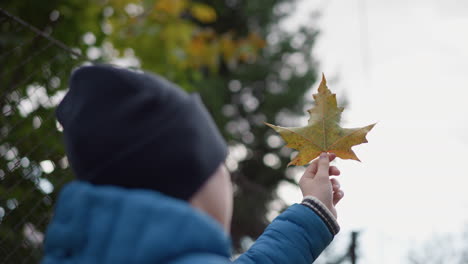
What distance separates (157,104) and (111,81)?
0.11 metres

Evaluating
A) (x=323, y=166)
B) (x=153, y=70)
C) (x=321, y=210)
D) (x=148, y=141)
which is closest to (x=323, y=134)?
(x=323, y=166)

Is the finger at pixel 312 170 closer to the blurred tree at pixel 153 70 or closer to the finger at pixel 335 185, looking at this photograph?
the finger at pixel 335 185

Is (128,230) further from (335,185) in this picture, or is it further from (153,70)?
(153,70)

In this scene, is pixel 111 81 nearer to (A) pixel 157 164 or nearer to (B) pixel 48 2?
(A) pixel 157 164

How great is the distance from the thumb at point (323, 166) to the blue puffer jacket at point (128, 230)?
42cm

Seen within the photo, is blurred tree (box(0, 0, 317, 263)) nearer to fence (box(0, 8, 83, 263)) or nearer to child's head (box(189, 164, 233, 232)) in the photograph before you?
fence (box(0, 8, 83, 263))

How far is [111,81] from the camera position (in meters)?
0.76

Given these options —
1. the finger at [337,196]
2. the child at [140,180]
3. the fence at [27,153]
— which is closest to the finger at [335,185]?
the finger at [337,196]

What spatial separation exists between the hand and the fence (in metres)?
0.90

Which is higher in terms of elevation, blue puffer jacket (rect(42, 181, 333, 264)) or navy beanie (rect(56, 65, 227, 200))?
navy beanie (rect(56, 65, 227, 200))

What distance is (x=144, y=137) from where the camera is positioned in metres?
0.71

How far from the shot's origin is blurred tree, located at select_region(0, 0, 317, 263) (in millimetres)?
1686

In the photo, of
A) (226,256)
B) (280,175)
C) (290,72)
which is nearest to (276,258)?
(226,256)

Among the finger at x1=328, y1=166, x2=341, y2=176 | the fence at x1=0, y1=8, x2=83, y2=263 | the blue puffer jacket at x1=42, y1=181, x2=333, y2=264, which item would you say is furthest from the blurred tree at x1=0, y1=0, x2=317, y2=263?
the finger at x1=328, y1=166, x2=341, y2=176
